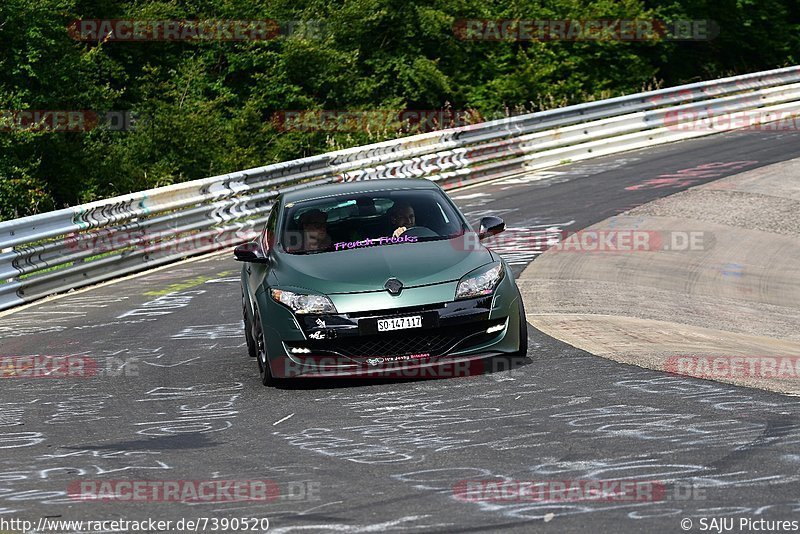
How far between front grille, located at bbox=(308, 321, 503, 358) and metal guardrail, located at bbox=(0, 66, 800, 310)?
765 cm

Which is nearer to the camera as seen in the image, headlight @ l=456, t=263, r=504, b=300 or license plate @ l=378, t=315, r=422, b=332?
license plate @ l=378, t=315, r=422, b=332

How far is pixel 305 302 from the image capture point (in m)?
9.55

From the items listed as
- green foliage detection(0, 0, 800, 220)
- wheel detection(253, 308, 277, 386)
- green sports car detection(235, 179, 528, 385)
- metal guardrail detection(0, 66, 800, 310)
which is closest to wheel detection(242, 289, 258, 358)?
green sports car detection(235, 179, 528, 385)

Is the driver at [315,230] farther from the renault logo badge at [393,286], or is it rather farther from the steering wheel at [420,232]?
the renault logo badge at [393,286]

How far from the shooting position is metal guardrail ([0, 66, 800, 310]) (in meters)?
16.7

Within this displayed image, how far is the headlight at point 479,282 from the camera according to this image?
9555mm

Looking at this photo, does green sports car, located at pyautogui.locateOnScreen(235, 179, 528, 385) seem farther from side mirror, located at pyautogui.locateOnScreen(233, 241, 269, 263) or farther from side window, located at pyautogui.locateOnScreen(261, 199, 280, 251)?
side window, located at pyautogui.locateOnScreen(261, 199, 280, 251)

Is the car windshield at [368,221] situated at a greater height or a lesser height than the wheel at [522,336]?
greater

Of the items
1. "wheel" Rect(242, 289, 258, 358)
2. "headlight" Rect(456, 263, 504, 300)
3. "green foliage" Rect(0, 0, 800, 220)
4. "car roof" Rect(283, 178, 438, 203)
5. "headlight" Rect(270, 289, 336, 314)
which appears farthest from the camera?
"green foliage" Rect(0, 0, 800, 220)

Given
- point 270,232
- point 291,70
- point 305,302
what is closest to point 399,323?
point 305,302

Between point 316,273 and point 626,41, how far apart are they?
28.5 metres

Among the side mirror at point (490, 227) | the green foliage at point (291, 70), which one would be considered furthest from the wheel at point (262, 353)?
the green foliage at point (291, 70)

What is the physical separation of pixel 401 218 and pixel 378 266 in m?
1.16

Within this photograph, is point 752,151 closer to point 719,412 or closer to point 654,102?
point 654,102
